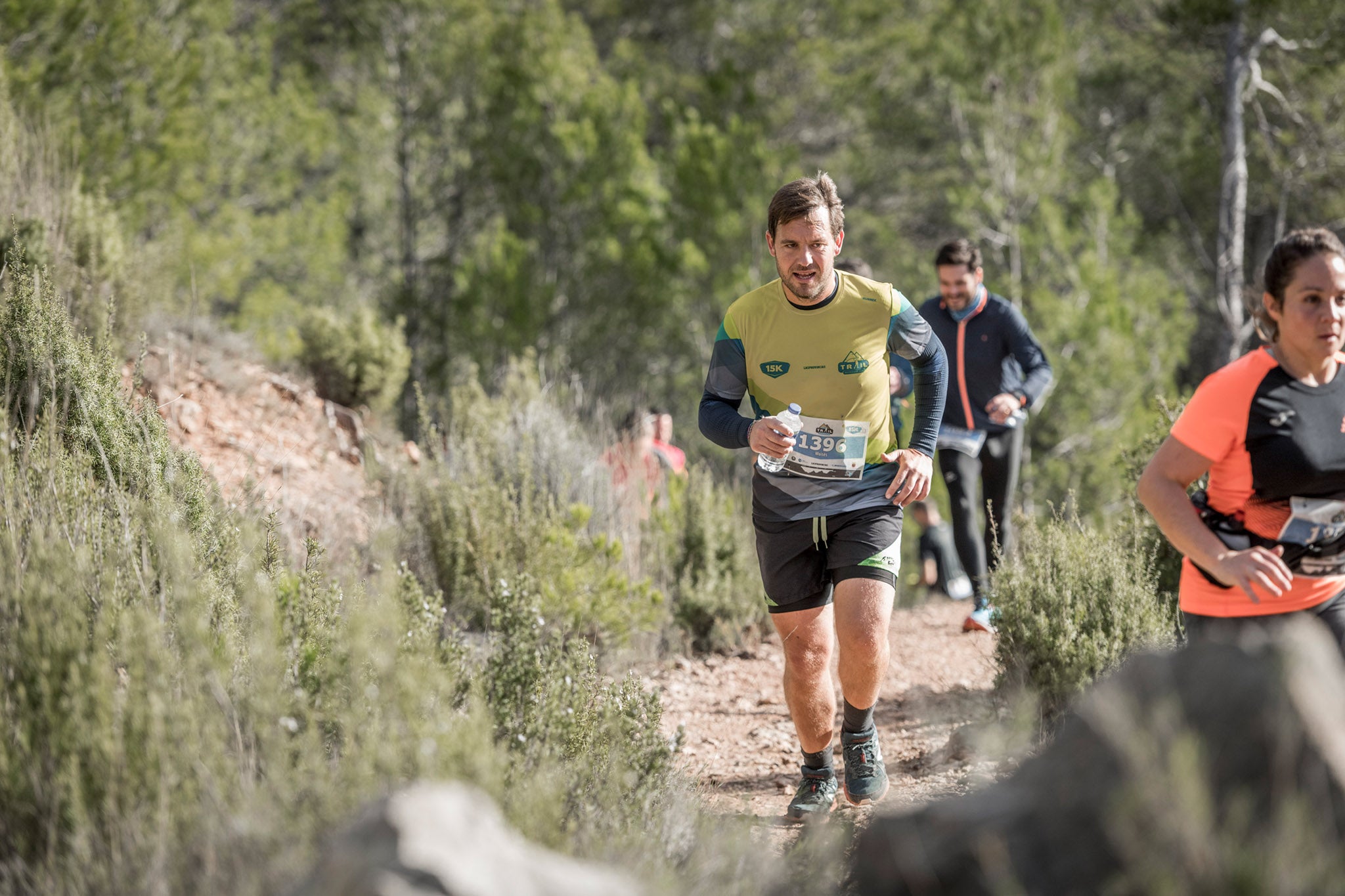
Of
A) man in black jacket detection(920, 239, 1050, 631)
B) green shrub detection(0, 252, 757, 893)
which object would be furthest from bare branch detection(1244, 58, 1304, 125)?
green shrub detection(0, 252, 757, 893)

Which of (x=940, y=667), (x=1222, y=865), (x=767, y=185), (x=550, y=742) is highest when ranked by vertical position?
(x=767, y=185)

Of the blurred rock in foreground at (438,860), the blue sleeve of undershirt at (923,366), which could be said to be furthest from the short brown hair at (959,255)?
the blurred rock in foreground at (438,860)

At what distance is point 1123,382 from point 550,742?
42.3 ft

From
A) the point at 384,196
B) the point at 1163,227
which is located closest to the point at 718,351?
the point at 384,196

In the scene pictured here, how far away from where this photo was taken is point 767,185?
14.5 metres

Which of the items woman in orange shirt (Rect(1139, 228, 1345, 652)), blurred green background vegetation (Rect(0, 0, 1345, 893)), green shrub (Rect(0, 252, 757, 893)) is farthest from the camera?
woman in orange shirt (Rect(1139, 228, 1345, 652))

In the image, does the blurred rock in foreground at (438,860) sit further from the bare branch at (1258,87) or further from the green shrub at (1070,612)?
the bare branch at (1258,87)

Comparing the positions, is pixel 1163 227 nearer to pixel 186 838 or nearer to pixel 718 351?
pixel 718 351

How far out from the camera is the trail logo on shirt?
3.13 meters

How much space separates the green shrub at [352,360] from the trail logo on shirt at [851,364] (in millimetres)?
6750

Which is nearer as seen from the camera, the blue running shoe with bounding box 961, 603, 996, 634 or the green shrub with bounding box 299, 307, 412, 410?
the blue running shoe with bounding box 961, 603, 996, 634

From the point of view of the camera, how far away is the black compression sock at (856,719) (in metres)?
3.23

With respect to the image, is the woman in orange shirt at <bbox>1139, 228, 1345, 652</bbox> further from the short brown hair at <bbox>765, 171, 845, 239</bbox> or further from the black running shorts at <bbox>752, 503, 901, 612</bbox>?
the short brown hair at <bbox>765, 171, 845, 239</bbox>

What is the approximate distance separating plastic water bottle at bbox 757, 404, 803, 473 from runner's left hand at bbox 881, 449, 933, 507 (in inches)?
12.2
